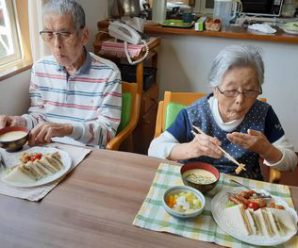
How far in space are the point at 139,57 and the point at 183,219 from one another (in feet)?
4.98

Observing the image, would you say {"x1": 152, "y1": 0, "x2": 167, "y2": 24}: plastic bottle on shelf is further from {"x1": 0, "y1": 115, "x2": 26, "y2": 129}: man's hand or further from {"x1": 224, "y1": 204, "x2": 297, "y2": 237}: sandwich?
{"x1": 224, "y1": 204, "x2": 297, "y2": 237}: sandwich

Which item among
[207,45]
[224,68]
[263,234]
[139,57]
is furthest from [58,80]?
[207,45]

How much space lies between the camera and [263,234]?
2.69ft

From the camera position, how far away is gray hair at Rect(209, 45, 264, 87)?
1113mm

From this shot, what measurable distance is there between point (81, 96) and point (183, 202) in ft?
3.00

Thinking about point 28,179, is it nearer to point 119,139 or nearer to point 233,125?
point 119,139

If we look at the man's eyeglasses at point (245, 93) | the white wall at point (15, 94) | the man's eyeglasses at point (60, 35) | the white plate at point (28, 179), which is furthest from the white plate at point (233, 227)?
the white wall at point (15, 94)

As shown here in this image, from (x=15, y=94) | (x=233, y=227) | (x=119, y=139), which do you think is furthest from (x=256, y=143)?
(x=15, y=94)

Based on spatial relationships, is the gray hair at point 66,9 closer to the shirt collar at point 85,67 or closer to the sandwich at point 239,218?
the shirt collar at point 85,67

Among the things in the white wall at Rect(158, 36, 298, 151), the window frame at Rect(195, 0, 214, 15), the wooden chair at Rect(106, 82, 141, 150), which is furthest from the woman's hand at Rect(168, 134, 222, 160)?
the window frame at Rect(195, 0, 214, 15)

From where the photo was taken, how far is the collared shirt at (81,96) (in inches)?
60.9

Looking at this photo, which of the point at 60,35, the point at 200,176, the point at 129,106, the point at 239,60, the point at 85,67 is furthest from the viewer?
the point at 129,106

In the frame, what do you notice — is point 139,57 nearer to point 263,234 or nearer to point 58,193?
point 58,193

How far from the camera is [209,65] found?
2.66 meters
